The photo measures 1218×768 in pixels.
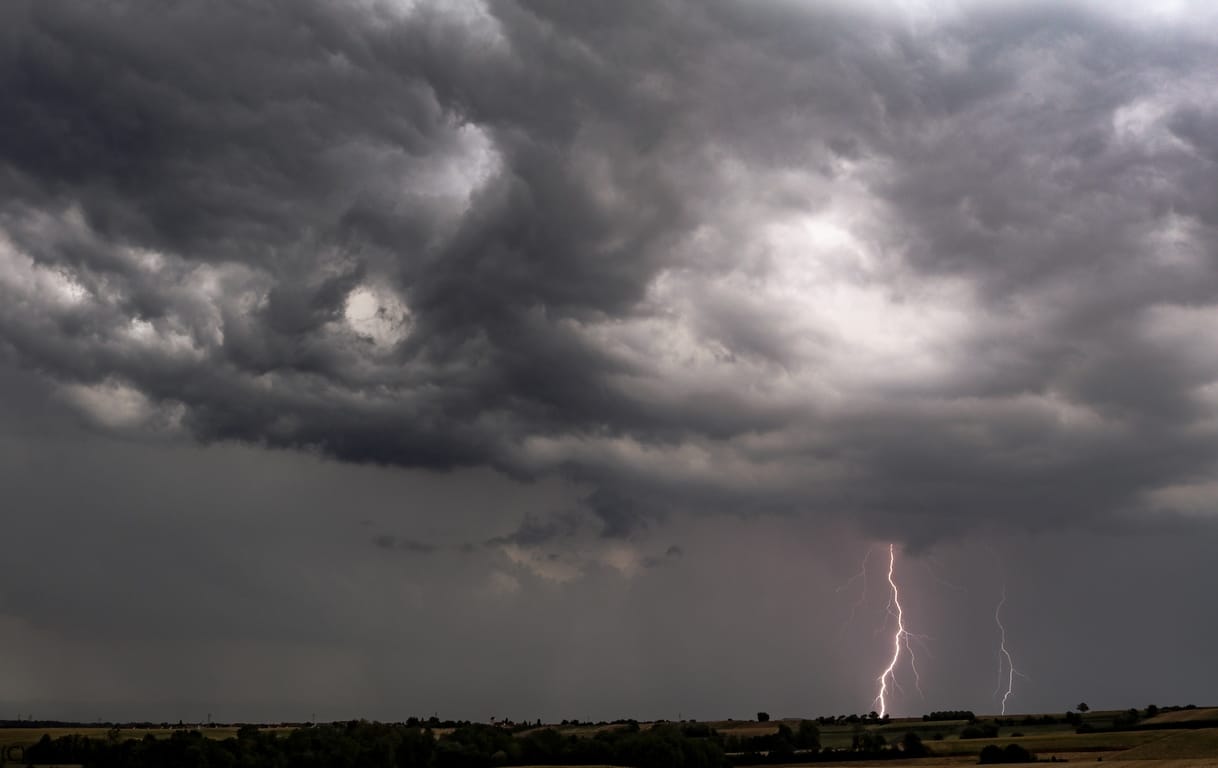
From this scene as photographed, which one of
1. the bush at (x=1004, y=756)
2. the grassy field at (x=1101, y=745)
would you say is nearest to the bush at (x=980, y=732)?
the grassy field at (x=1101, y=745)

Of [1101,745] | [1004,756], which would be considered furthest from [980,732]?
[1004,756]

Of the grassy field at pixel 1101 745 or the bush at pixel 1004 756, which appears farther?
the bush at pixel 1004 756

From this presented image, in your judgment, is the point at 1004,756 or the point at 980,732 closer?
the point at 1004,756

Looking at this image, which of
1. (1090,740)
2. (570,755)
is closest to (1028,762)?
(1090,740)

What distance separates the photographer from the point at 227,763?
156250 millimetres

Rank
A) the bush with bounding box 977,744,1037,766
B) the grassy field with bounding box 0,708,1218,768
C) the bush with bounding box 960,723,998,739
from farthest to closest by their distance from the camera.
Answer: the bush with bounding box 960,723,998,739
the bush with bounding box 977,744,1037,766
the grassy field with bounding box 0,708,1218,768

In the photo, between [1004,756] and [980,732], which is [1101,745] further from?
[980,732]

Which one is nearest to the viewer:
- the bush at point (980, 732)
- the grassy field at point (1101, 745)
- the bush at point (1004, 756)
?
the grassy field at point (1101, 745)

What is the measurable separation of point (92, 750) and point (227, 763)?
35.7 metres

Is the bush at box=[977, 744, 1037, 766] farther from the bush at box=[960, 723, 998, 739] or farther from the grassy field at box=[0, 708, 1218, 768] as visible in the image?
the bush at box=[960, 723, 998, 739]

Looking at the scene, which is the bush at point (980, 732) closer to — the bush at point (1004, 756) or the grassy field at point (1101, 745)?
the grassy field at point (1101, 745)

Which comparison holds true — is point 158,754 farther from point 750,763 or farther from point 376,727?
point 750,763

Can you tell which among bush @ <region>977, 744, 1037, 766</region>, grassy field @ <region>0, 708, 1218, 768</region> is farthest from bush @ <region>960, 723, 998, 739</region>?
bush @ <region>977, 744, 1037, 766</region>

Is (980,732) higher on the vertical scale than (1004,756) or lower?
higher
